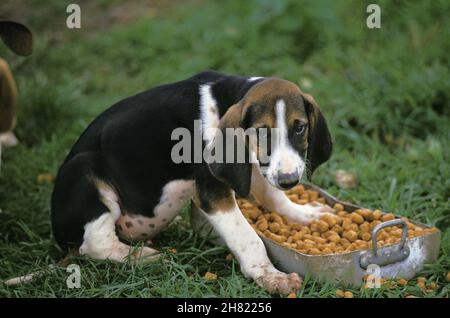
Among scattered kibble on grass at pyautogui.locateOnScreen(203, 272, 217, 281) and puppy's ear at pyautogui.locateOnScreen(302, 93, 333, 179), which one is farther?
scattered kibble on grass at pyautogui.locateOnScreen(203, 272, 217, 281)

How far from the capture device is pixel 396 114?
649cm

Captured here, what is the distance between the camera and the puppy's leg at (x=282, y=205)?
4691 mm

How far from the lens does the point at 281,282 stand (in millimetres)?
3963

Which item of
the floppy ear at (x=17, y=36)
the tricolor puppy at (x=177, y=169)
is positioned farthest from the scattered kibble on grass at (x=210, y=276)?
the floppy ear at (x=17, y=36)

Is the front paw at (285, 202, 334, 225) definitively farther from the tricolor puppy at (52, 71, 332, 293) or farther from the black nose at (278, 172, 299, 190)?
the black nose at (278, 172, 299, 190)

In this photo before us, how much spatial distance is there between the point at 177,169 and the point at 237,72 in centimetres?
332

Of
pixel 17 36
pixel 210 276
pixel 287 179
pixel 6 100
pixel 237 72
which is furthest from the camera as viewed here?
pixel 237 72

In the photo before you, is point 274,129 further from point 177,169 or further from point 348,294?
point 348,294

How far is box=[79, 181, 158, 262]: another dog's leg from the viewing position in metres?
4.37

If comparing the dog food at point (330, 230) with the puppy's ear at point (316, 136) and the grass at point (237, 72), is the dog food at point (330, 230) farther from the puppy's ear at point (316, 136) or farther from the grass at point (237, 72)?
the puppy's ear at point (316, 136)

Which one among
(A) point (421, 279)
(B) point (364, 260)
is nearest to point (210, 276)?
(B) point (364, 260)

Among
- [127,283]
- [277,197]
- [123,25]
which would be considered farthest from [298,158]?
[123,25]

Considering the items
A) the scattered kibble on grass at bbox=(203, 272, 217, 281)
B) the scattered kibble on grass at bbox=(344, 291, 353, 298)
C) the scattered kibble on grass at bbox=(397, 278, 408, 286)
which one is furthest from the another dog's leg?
the scattered kibble on grass at bbox=(397, 278, 408, 286)
